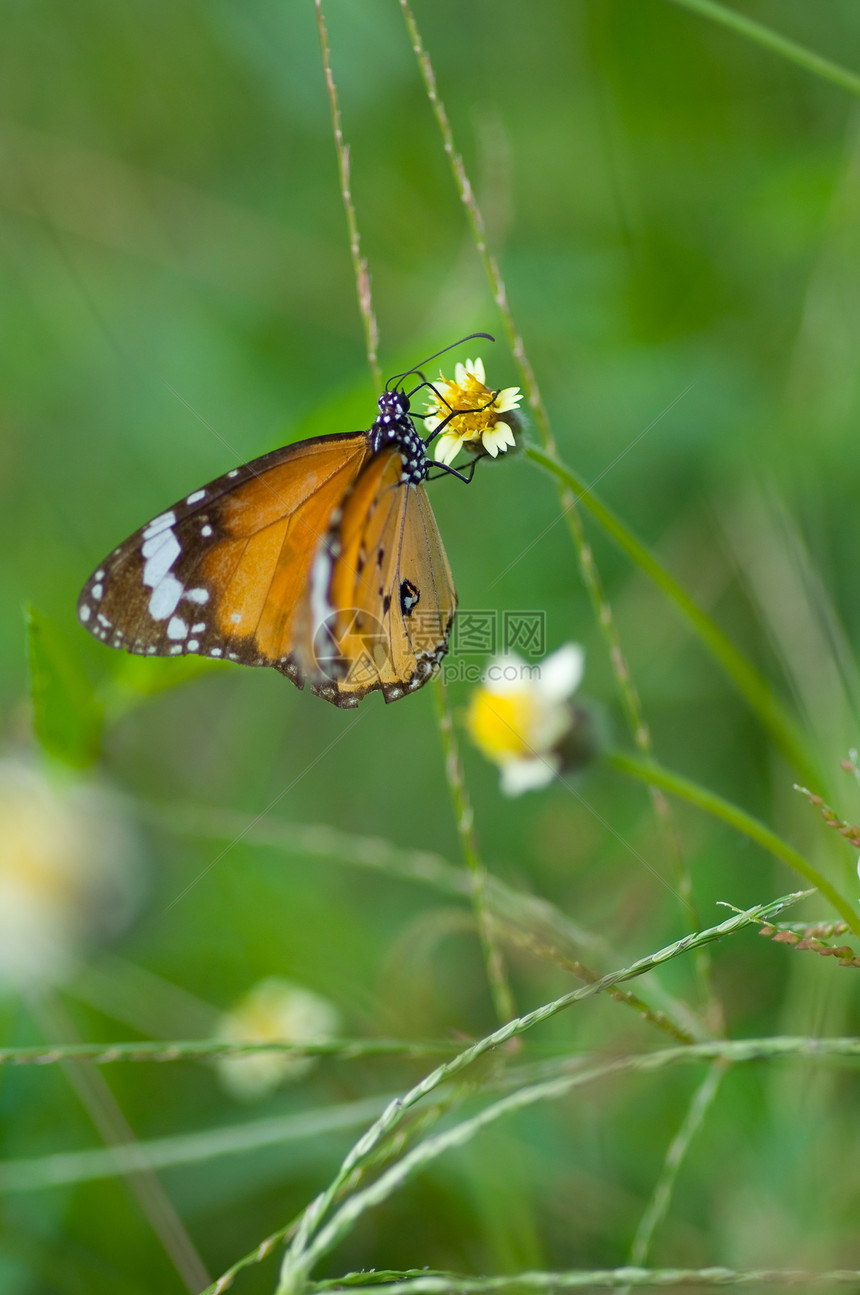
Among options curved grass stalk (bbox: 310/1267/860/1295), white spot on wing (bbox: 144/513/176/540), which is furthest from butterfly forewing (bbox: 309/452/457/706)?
curved grass stalk (bbox: 310/1267/860/1295)

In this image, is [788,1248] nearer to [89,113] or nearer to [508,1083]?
[508,1083]

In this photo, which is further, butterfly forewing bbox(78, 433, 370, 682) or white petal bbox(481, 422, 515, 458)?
butterfly forewing bbox(78, 433, 370, 682)

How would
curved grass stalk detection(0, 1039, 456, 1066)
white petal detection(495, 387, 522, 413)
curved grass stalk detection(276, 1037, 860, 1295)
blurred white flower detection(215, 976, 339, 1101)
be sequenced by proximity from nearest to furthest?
1. curved grass stalk detection(276, 1037, 860, 1295)
2. curved grass stalk detection(0, 1039, 456, 1066)
3. white petal detection(495, 387, 522, 413)
4. blurred white flower detection(215, 976, 339, 1101)

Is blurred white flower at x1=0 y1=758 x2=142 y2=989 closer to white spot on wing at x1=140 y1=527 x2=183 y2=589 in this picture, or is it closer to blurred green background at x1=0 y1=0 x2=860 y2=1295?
blurred green background at x1=0 y1=0 x2=860 y2=1295

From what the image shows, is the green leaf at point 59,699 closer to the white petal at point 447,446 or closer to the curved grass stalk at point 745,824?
the white petal at point 447,446

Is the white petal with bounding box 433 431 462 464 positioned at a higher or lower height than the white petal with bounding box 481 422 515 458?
higher

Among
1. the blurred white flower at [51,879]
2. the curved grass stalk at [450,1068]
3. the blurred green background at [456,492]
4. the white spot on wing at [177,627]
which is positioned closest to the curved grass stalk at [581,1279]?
the curved grass stalk at [450,1068]

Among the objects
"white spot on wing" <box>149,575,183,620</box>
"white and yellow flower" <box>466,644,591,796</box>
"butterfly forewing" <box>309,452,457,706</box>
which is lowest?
"white and yellow flower" <box>466,644,591,796</box>

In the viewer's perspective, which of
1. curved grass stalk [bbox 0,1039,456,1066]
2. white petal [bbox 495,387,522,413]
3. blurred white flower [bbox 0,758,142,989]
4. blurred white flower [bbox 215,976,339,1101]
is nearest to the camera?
curved grass stalk [bbox 0,1039,456,1066]
